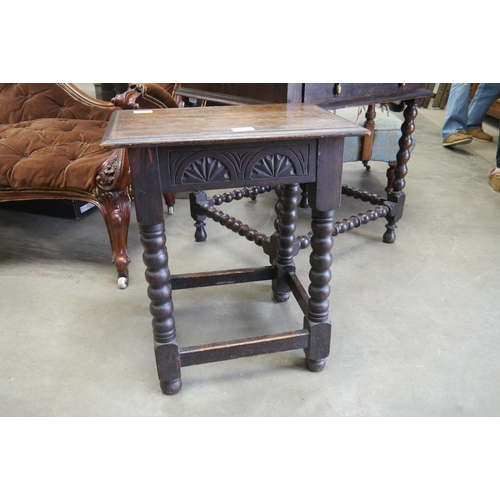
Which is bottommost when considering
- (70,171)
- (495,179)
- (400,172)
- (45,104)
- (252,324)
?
(252,324)

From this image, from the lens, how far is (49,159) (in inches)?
84.2

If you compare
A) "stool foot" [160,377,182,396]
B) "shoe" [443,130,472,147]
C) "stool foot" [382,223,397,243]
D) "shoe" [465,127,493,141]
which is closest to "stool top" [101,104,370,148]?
"stool foot" [160,377,182,396]

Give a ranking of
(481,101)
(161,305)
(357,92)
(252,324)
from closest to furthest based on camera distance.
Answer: (161,305), (252,324), (357,92), (481,101)

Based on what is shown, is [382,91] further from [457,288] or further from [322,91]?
[457,288]

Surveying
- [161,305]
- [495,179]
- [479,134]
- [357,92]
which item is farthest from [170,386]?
[479,134]

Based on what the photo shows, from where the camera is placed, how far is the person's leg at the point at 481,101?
438cm

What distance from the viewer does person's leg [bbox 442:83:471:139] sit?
4.26 metres

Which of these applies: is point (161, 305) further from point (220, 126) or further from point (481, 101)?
point (481, 101)

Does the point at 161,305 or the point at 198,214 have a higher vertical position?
the point at 161,305

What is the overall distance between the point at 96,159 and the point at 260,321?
1.08 meters

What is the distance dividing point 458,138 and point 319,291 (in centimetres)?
361

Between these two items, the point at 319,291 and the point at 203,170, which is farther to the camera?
the point at 319,291

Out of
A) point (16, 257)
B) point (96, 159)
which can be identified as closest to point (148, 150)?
point (96, 159)

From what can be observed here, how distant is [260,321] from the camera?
6.11ft
